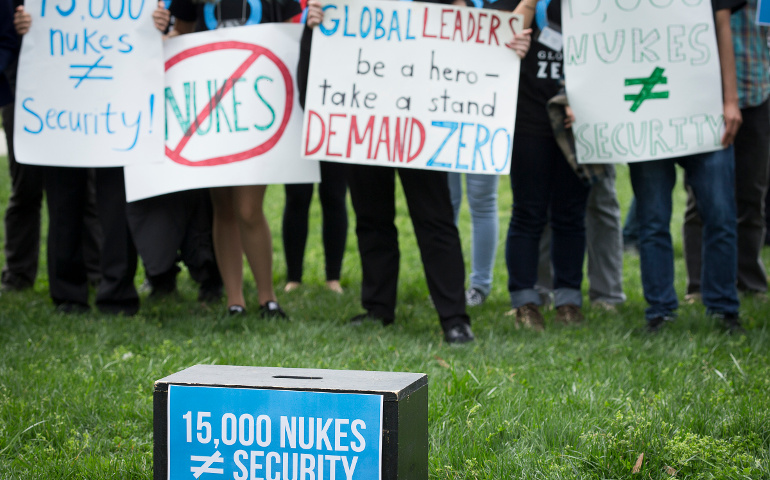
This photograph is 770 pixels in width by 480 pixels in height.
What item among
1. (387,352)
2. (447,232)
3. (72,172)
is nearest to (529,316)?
(447,232)

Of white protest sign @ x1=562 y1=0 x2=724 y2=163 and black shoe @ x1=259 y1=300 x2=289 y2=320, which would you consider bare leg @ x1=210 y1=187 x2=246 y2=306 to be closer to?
black shoe @ x1=259 y1=300 x2=289 y2=320

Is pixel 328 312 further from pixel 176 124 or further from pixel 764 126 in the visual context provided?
pixel 764 126

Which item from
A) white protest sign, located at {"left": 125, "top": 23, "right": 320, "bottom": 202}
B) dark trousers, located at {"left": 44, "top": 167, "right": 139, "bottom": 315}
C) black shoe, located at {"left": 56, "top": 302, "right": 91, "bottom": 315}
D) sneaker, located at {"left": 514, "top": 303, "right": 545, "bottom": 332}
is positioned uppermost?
white protest sign, located at {"left": 125, "top": 23, "right": 320, "bottom": 202}

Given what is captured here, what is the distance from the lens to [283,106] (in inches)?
164

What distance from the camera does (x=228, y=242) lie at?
4430 millimetres

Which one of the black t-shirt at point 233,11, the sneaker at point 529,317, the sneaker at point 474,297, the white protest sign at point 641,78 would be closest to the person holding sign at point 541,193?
the sneaker at point 529,317

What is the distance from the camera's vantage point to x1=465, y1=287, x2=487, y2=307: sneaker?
5109 millimetres

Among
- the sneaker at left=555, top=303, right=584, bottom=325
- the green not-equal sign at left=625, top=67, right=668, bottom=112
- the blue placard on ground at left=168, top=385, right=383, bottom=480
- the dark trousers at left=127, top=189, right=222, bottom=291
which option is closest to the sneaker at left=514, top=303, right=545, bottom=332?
the sneaker at left=555, top=303, right=584, bottom=325

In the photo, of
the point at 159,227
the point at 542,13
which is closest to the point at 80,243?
the point at 159,227

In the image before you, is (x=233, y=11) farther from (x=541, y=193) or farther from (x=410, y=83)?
(x=541, y=193)

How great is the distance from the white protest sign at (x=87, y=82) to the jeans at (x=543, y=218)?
6.04 feet

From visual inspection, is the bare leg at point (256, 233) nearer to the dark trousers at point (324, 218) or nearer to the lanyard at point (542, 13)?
the dark trousers at point (324, 218)

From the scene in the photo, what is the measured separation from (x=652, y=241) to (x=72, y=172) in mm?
3039

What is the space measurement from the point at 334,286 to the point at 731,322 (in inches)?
99.7
